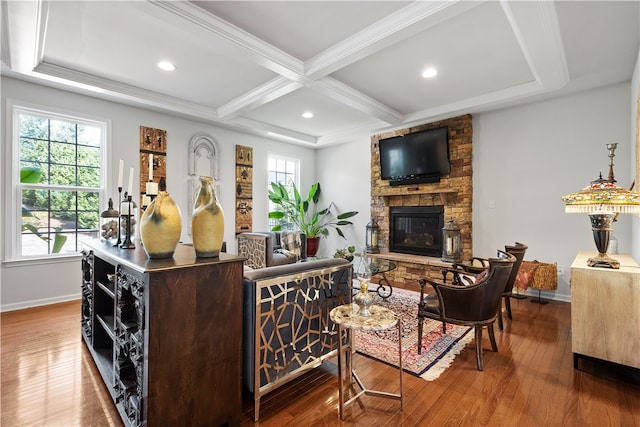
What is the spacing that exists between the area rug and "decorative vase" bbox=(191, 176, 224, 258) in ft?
5.60

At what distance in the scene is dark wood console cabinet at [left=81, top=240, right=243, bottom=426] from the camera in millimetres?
1396

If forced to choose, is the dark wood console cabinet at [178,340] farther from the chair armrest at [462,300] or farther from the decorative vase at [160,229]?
the chair armrest at [462,300]

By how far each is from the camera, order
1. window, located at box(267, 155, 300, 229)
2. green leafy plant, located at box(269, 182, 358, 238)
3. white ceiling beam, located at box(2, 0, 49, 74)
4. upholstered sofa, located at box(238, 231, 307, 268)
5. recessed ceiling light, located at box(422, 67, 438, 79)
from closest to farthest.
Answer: white ceiling beam, located at box(2, 0, 49, 74)
recessed ceiling light, located at box(422, 67, 438, 79)
upholstered sofa, located at box(238, 231, 307, 268)
green leafy plant, located at box(269, 182, 358, 238)
window, located at box(267, 155, 300, 229)

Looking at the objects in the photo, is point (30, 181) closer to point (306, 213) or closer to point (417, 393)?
point (306, 213)

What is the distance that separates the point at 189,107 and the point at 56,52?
167 cm

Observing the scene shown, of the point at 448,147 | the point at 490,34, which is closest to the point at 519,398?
the point at 490,34

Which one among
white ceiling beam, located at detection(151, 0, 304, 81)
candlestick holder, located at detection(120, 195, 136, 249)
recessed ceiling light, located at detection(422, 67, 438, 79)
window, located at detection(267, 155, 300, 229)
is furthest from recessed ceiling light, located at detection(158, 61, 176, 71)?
window, located at detection(267, 155, 300, 229)

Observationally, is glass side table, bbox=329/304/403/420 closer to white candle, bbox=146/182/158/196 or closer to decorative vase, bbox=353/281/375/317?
decorative vase, bbox=353/281/375/317

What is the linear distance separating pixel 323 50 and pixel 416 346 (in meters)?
3.03

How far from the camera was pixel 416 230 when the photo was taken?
550 cm

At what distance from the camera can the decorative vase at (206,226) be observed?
163 centimetres

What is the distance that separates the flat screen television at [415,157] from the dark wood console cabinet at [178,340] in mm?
4296

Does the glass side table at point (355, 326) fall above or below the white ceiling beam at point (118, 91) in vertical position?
below

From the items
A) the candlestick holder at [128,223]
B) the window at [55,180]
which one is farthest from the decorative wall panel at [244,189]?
the candlestick holder at [128,223]
